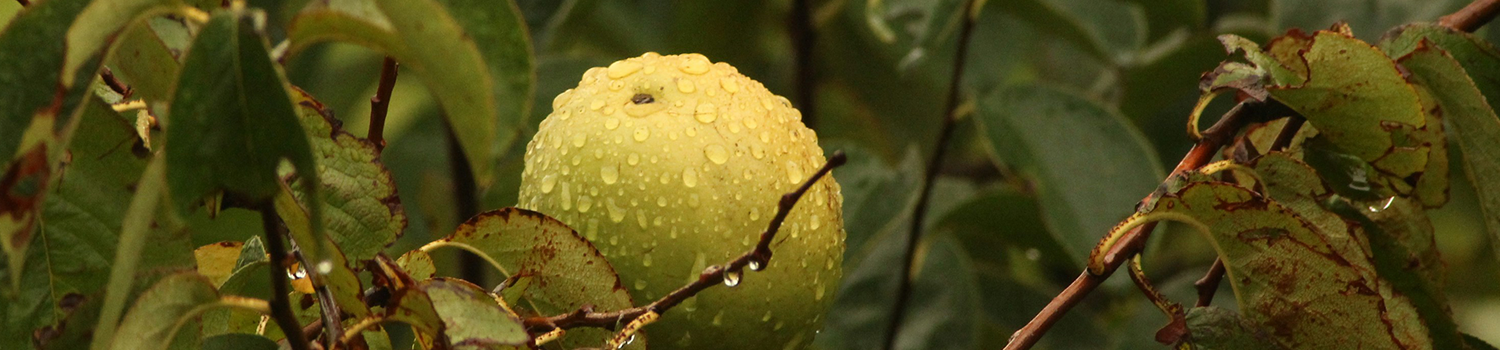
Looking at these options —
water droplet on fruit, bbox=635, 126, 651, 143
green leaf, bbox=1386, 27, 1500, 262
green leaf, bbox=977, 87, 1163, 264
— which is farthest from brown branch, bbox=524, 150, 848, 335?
green leaf, bbox=977, 87, 1163, 264

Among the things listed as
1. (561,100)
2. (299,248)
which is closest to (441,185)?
(561,100)

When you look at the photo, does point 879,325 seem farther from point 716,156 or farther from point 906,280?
point 716,156

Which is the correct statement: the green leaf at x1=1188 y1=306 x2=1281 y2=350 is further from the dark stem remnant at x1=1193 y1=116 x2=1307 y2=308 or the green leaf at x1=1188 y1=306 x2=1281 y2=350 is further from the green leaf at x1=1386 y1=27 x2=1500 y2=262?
the green leaf at x1=1386 y1=27 x2=1500 y2=262

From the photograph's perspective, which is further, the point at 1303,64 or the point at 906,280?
the point at 906,280

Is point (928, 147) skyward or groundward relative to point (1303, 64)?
groundward

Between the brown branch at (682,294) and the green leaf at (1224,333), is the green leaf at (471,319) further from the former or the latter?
the green leaf at (1224,333)

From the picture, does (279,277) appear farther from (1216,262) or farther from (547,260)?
(1216,262)

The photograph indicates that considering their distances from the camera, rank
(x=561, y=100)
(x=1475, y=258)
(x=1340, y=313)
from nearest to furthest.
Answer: (x=1340, y=313)
(x=561, y=100)
(x=1475, y=258)

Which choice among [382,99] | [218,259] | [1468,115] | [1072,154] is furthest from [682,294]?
[1072,154]
